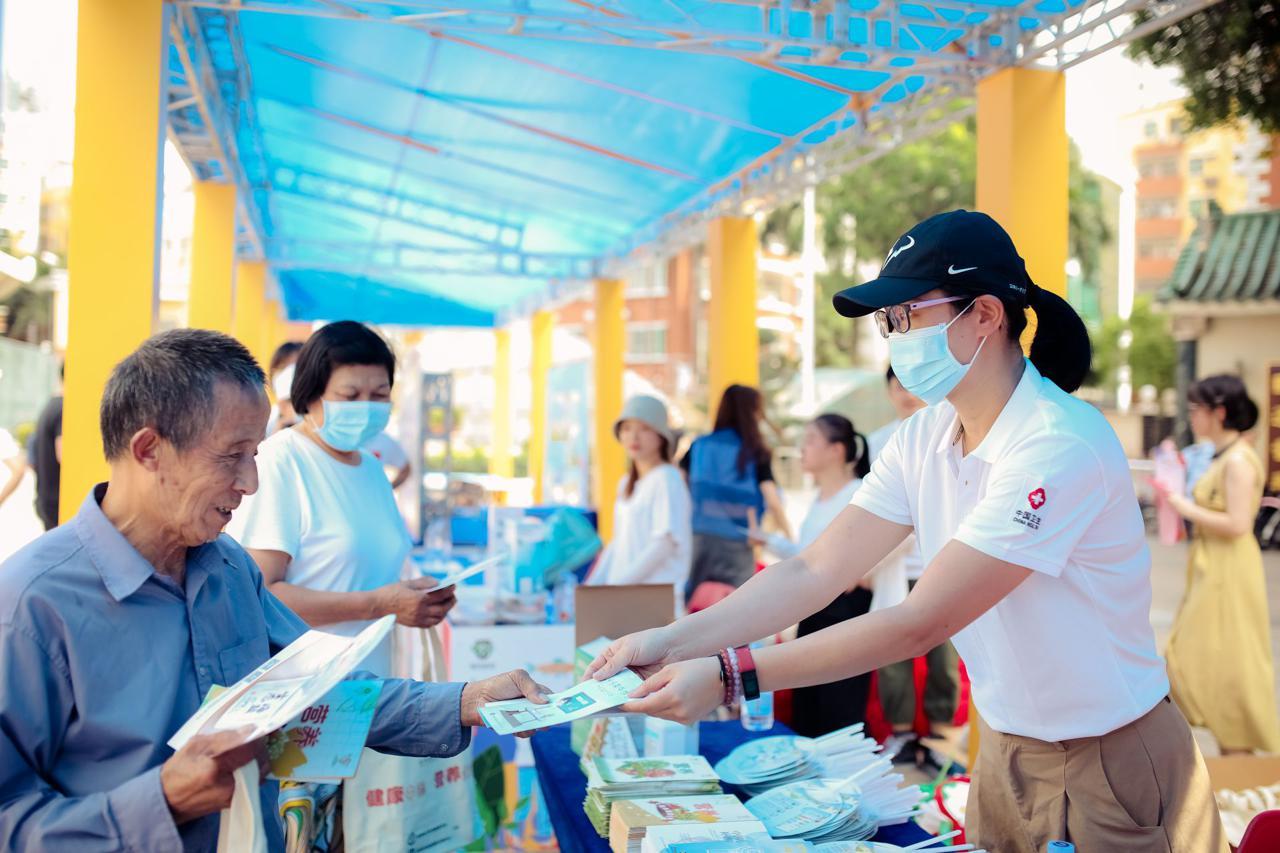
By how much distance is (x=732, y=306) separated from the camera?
9.13m

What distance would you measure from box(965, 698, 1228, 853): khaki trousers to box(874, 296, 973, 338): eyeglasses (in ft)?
2.56

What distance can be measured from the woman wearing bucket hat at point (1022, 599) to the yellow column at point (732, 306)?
22.8 ft

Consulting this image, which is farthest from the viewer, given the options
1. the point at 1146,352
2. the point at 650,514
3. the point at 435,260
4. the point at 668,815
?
the point at 1146,352

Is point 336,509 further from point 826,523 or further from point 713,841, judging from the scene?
point 826,523

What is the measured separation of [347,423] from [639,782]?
1.37m

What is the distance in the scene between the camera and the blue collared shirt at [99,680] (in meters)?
1.41

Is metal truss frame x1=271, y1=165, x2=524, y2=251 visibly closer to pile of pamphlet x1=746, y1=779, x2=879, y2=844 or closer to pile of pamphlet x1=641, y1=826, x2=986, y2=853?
pile of pamphlet x1=746, y1=779, x2=879, y2=844

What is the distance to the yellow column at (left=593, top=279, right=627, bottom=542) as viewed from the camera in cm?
1220

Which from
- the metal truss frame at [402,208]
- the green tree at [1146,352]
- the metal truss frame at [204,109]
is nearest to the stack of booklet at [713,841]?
the metal truss frame at [204,109]

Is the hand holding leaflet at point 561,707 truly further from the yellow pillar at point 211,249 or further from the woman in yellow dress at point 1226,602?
the yellow pillar at point 211,249

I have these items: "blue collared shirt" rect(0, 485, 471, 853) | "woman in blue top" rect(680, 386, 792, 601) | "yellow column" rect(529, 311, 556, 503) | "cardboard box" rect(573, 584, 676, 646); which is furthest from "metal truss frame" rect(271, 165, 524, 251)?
"blue collared shirt" rect(0, 485, 471, 853)

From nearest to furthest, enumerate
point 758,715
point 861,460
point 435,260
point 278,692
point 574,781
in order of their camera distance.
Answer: point 278,692 → point 574,781 → point 758,715 → point 861,460 → point 435,260

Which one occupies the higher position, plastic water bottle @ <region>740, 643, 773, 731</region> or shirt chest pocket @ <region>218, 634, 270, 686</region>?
shirt chest pocket @ <region>218, 634, 270, 686</region>

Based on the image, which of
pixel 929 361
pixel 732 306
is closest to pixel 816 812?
pixel 929 361
